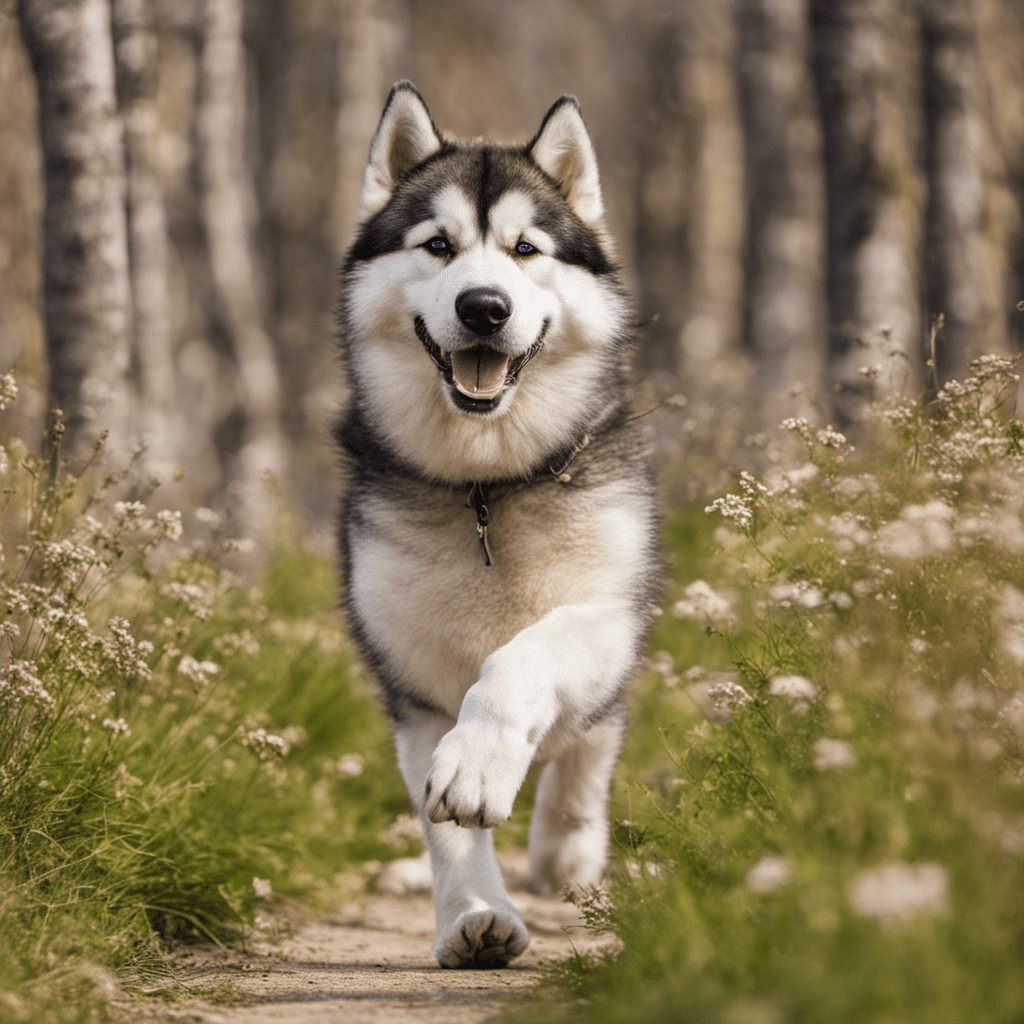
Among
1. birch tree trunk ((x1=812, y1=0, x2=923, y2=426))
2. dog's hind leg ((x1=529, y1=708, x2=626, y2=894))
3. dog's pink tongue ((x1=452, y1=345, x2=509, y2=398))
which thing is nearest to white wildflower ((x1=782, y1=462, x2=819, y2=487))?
dog's pink tongue ((x1=452, y1=345, x2=509, y2=398))

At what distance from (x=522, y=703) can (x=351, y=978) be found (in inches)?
34.8

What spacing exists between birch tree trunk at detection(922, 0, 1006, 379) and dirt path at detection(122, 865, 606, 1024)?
187 inches

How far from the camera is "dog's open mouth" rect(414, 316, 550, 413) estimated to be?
325cm

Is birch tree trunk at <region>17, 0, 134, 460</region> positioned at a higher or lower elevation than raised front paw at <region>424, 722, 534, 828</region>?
higher

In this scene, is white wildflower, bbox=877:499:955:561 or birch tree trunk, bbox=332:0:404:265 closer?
white wildflower, bbox=877:499:955:561

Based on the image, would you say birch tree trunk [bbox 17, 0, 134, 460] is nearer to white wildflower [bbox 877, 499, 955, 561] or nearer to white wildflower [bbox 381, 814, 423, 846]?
white wildflower [bbox 381, 814, 423, 846]

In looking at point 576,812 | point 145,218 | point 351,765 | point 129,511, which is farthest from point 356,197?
point 129,511

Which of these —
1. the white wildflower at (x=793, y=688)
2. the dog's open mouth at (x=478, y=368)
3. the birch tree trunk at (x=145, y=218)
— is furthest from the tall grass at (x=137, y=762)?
the birch tree trunk at (x=145, y=218)

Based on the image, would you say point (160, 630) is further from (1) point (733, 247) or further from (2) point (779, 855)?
(1) point (733, 247)

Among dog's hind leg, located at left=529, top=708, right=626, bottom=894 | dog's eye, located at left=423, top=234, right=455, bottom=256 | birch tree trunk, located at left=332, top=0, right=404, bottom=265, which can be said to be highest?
birch tree trunk, located at left=332, top=0, right=404, bottom=265

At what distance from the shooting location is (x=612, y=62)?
2688cm

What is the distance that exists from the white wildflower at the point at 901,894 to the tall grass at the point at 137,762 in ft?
4.82

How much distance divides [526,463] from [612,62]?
2610cm

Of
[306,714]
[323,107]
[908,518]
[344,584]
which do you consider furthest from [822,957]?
[323,107]
